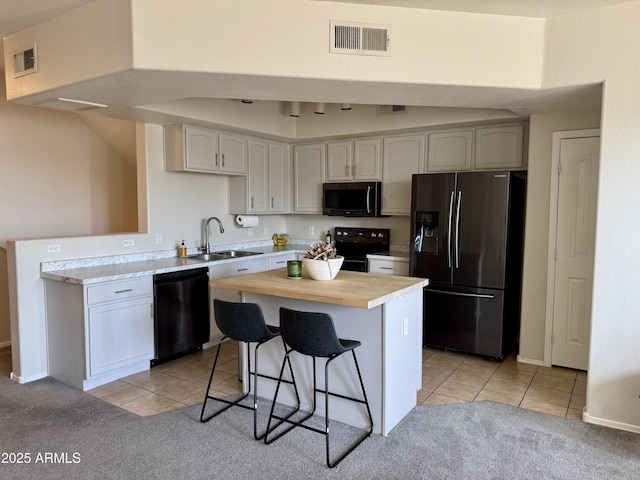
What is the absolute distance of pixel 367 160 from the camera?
5.06 m

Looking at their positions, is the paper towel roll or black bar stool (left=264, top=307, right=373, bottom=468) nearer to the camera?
black bar stool (left=264, top=307, right=373, bottom=468)

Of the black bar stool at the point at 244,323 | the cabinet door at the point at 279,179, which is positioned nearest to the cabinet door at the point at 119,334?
the black bar stool at the point at 244,323

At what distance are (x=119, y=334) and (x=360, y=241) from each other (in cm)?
295

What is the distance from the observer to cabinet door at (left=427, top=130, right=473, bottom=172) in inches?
174

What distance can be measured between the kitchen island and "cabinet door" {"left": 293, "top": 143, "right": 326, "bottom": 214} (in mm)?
2473

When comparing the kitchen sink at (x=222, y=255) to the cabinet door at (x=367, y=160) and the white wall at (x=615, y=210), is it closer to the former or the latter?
the cabinet door at (x=367, y=160)

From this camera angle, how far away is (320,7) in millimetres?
2762

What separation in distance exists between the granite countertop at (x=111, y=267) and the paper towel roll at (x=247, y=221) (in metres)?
0.80

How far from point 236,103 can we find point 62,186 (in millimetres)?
2283

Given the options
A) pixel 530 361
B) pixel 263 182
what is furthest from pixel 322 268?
pixel 263 182

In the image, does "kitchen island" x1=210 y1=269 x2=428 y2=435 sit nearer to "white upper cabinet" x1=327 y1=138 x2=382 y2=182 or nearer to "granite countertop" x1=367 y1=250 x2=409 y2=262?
"granite countertop" x1=367 y1=250 x2=409 y2=262

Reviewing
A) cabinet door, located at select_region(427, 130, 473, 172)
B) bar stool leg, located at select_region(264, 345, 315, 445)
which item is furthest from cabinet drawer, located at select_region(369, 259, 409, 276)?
bar stool leg, located at select_region(264, 345, 315, 445)

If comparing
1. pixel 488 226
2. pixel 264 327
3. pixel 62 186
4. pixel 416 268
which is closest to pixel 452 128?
pixel 488 226

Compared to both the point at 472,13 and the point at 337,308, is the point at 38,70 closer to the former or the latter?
the point at 337,308
